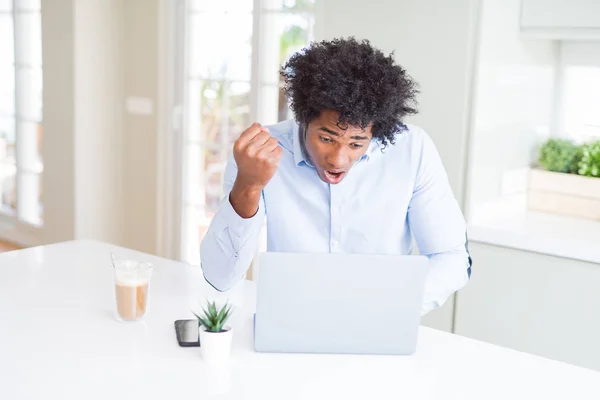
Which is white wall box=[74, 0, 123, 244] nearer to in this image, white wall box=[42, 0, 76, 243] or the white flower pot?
white wall box=[42, 0, 76, 243]

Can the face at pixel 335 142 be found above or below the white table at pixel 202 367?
above

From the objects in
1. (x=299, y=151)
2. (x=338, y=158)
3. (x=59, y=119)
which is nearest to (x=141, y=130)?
(x=59, y=119)

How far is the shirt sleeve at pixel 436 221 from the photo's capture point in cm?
194

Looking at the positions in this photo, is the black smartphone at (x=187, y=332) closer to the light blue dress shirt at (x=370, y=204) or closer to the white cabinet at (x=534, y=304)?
the light blue dress shirt at (x=370, y=204)

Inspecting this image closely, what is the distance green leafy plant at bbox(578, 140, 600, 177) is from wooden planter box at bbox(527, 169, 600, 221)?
29 millimetres

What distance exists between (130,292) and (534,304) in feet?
5.32

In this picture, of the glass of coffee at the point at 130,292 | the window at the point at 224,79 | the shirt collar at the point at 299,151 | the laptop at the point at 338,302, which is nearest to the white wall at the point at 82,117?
the window at the point at 224,79

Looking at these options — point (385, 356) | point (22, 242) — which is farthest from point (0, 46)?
point (385, 356)

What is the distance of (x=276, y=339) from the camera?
1.58 meters

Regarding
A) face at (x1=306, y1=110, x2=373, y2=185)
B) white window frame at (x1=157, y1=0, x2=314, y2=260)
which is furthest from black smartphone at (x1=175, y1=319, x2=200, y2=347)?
white window frame at (x1=157, y1=0, x2=314, y2=260)

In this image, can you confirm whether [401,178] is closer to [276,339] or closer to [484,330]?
[276,339]

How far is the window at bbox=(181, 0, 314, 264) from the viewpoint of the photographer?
3.96 metres

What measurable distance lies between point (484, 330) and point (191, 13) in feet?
7.91

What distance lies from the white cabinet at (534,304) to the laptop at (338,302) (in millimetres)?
1330
